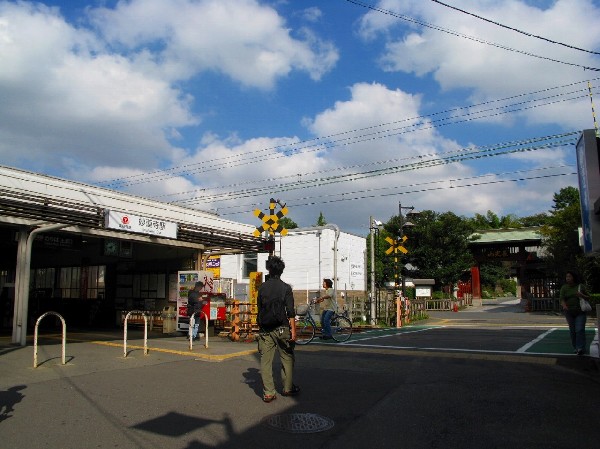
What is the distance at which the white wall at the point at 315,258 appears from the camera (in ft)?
97.6

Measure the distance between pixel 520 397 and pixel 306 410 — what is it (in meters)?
2.80

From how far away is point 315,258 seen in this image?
30125mm

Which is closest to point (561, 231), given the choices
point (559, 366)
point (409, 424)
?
point (559, 366)

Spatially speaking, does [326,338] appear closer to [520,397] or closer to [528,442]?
[520,397]

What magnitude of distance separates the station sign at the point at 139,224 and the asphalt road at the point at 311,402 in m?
3.51

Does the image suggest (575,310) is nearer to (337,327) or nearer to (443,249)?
(337,327)

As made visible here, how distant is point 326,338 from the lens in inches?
542

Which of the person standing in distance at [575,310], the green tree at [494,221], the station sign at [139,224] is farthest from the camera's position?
the green tree at [494,221]

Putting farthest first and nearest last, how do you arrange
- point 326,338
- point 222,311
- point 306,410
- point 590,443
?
point 222,311 → point 326,338 → point 306,410 → point 590,443

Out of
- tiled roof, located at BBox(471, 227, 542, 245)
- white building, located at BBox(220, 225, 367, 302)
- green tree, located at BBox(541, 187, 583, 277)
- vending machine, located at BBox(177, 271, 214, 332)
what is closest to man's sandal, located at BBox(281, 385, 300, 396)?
vending machine, located at BBox(177, 271, 214, 332)

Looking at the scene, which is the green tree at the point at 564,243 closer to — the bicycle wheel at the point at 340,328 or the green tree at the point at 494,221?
the bicycle wheel at the point at 340,328

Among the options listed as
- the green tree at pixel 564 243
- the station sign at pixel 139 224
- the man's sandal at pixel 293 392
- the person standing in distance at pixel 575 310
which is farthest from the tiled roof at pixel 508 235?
the man's sandal at pixel 293 392

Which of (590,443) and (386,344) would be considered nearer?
(590,443)

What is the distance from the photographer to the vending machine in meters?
15.8
